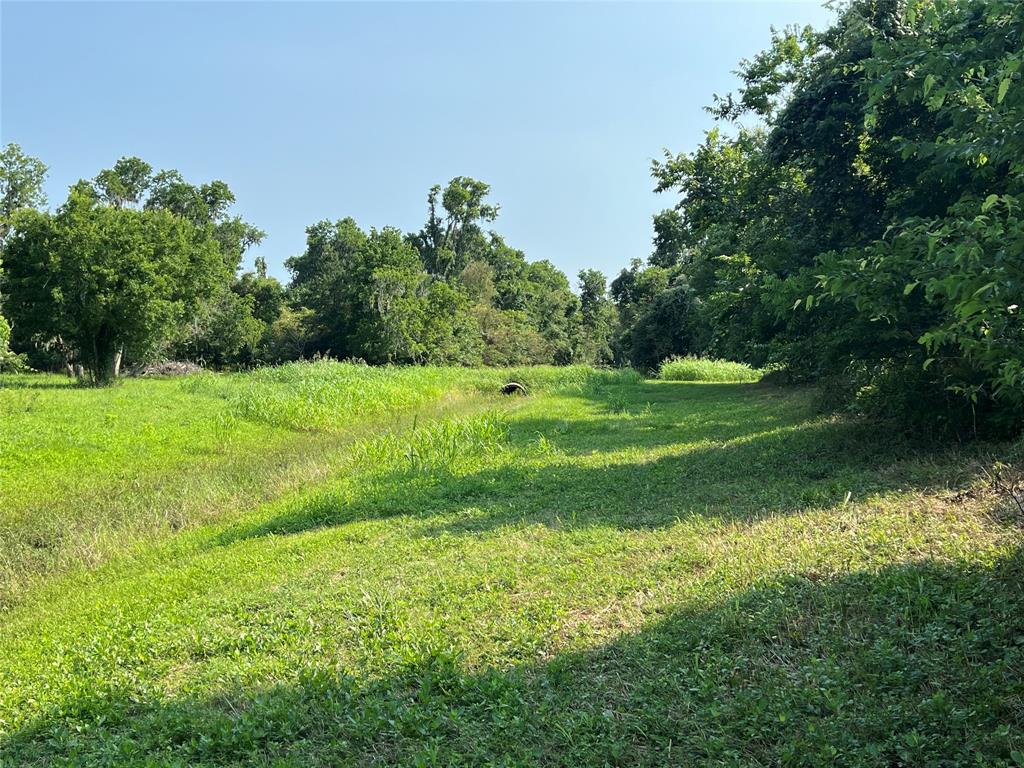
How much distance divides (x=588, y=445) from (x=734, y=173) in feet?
22.7

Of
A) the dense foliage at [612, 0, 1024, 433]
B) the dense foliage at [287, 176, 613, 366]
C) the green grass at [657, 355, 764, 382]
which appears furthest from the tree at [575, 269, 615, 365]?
the dense foliage at [612, 0, 1024, 433]

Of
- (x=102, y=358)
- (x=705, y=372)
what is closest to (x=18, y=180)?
(x=102, y=358)

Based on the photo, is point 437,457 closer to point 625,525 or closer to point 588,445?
point 588,445

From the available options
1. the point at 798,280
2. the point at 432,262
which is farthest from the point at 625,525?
the point at 432,262

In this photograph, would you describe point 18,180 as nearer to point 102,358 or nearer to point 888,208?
point 102,358

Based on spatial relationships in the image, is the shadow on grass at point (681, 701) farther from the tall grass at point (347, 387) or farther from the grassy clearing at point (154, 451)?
the tall grass at point (347, 387)

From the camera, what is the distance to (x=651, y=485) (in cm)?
898

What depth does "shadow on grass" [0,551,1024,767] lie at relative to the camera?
3.09 m

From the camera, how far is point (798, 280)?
792 centimetres

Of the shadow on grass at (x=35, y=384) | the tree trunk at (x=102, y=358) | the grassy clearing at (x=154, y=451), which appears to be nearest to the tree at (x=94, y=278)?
the tree trunk at (x=102, y=358)

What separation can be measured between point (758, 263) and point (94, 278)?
24.9 m

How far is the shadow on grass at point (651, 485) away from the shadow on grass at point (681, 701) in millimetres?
2697

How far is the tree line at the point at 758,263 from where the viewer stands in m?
3.61

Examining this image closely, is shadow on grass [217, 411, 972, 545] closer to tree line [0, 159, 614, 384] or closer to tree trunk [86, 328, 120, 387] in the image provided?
tree line [0, 159, 614, 384]
